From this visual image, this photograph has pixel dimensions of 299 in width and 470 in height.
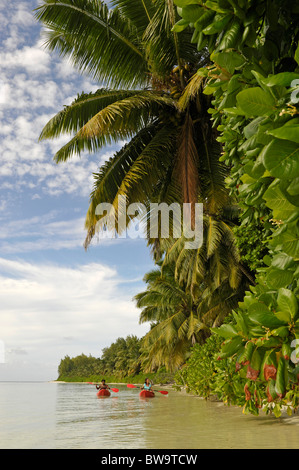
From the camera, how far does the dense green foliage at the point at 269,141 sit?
1.58m

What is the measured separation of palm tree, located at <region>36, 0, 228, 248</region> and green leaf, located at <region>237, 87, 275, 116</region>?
7.83 meters

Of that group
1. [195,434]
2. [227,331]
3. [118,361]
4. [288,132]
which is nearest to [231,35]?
[288,132]

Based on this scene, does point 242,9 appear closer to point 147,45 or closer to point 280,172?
point 280,172

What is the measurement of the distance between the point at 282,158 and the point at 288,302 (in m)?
0.59

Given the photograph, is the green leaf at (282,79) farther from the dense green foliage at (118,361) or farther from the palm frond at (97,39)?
the dense green foliage at (118,361)

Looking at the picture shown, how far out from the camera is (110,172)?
34.3 feet

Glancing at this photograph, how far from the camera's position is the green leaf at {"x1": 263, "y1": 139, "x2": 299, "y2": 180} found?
1462 mm

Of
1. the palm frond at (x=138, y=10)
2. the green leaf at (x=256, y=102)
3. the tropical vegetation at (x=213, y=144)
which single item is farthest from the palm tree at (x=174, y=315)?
the green leaf at (x=256, y=102)

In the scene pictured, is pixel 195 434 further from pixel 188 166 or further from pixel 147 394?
pixel 147 394

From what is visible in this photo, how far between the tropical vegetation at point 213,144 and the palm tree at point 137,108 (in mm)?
32

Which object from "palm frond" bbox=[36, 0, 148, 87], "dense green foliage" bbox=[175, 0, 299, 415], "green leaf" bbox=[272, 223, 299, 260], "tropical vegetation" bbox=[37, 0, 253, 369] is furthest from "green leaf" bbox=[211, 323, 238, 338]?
"palm frond" bbox=[36, 0, 148, 87]

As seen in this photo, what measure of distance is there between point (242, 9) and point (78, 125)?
9.49 m

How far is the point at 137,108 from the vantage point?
33.9 ft
